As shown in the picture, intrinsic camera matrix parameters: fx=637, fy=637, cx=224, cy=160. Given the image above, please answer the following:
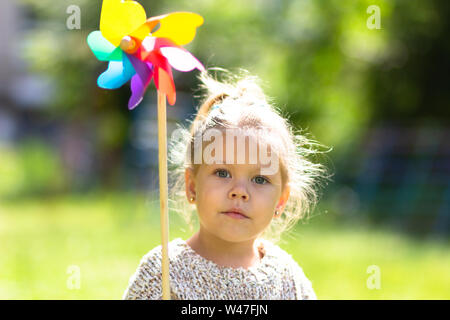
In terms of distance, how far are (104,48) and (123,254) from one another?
3514mm

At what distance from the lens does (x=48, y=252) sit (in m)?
5.35

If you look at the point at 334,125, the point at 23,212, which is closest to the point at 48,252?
the point at 23,212

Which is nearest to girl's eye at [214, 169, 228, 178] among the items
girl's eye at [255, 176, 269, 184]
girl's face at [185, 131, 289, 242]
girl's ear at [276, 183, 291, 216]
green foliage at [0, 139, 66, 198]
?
girl's face at [185, 131, 289, 242]

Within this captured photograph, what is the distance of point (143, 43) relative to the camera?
194cm

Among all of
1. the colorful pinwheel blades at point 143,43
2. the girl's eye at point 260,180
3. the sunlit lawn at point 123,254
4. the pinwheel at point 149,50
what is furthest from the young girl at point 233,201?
the sunlit lawn at point 123,254

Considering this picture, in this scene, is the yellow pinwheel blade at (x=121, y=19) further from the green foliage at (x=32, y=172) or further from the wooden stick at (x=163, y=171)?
the green foliage at (x=32, y=172)

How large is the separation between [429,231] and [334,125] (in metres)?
3.16

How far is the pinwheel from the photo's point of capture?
1.94m

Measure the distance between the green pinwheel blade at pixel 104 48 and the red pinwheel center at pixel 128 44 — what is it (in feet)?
0.18

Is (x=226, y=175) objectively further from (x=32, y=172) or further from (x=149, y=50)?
(x=32, y=172)

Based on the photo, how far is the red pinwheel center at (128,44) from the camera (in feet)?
6.33

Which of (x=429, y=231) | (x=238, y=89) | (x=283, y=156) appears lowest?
(x=429, y=231)

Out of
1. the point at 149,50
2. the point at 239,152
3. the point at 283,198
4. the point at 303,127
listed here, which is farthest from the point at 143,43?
the point at 303,127
